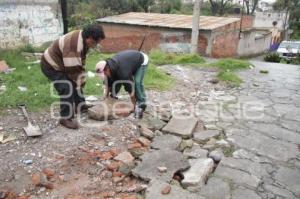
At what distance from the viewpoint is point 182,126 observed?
482cm

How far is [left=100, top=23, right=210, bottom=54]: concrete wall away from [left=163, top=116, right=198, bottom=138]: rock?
34.8 ft

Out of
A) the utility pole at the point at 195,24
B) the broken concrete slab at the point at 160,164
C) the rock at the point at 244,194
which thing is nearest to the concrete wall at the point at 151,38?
the utility pole at the point at 195,24

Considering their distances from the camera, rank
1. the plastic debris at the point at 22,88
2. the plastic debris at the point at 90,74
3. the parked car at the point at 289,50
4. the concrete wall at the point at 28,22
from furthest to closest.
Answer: the parked car at the point at 289,50
the concrete wall at the point at 28,22
the plastic debris at the point at 90,74
the plastic debris at the point at 22,88

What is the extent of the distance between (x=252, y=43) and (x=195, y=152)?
2148 centimetres

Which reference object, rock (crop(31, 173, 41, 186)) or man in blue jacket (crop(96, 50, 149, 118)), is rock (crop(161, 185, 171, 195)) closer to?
rock (crop(31, 173, 41, 186))

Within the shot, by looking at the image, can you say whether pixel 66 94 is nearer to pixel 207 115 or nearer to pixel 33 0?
pixel 207 115

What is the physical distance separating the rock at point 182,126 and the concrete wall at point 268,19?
32896 millimetres

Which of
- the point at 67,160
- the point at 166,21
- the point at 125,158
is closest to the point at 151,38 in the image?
the point at 166,21

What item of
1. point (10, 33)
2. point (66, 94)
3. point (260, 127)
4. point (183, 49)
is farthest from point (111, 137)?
point (183, 49)

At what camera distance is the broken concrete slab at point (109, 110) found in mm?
4750

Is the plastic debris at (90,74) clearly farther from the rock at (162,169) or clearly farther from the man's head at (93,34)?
the rock at (162,169)

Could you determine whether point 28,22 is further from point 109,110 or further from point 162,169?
point 162,169

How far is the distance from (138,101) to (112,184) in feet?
6.31

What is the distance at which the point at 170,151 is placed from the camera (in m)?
4.02
